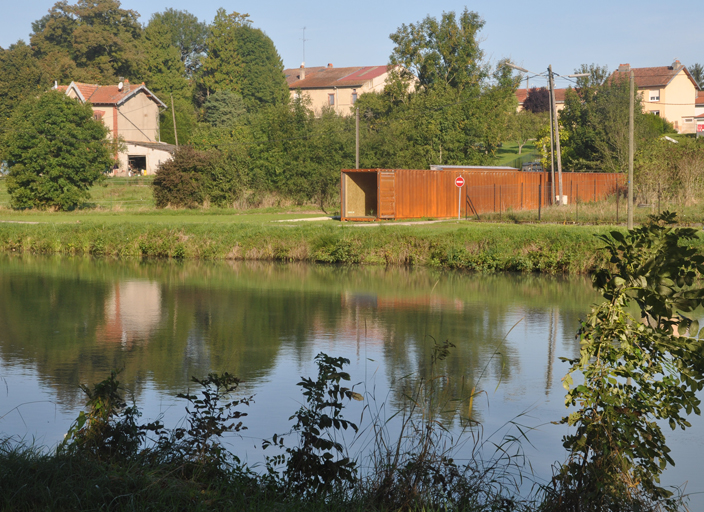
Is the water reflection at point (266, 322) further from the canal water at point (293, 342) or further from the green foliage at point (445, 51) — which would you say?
the green foliage at point (445, 51)

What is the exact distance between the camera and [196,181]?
4412 cm

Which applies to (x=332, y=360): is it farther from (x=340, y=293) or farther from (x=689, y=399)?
(x=340, y=293)

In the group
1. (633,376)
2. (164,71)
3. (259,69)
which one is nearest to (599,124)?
(633,376)

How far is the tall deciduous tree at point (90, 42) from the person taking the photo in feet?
261

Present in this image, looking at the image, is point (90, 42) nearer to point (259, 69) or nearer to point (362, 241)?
point (259, 69)

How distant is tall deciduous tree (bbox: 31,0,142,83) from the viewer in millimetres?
79625

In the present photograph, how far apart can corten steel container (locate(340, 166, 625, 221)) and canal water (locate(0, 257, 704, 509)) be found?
40.6 ft

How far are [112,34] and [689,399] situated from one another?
290ft

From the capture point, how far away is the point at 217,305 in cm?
1577

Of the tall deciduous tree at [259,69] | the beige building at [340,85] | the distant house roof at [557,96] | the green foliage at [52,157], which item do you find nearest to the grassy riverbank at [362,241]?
the green foliage at [52,157]

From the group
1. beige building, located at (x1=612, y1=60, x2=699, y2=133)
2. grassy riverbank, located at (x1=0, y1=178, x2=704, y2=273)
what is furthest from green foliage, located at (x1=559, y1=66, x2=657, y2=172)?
beige building, located at (x1=612, y1=60, x2=699, y2=133)

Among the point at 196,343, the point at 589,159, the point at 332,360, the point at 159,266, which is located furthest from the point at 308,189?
the point at 332,360

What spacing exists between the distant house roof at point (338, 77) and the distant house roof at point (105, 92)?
851 inches

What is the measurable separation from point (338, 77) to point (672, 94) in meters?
35.1
